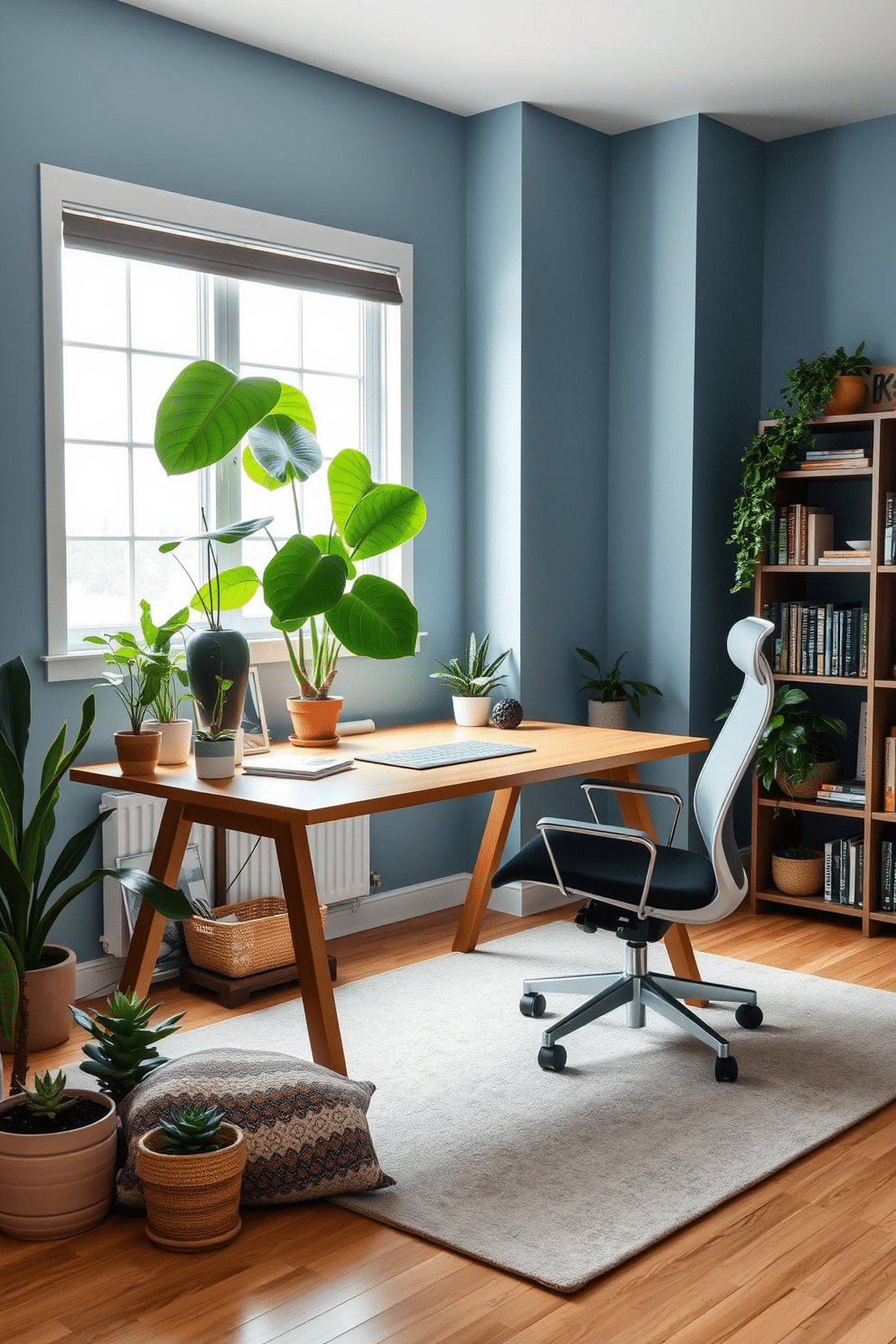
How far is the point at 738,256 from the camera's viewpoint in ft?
15.8

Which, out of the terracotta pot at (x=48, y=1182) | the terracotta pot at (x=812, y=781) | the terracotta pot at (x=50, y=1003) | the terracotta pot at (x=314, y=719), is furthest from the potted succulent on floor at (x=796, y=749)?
the terracotta pot at (x=48, y=1182)

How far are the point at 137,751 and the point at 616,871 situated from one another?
1180 mm

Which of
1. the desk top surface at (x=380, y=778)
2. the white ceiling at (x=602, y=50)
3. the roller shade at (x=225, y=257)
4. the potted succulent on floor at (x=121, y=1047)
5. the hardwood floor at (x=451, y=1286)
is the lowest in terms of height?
the hardwood floor at (x=451, y=1286)

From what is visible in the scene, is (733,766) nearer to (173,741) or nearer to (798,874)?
(173,741)

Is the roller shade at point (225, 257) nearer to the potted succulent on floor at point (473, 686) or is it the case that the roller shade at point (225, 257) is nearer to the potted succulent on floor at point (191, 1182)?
the potted succulent on floor at point (473, 686)

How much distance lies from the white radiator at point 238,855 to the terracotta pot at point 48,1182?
122cm

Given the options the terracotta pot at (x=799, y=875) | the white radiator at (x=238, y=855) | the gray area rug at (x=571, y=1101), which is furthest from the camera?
the terracotta pot at (x=799, y=875)

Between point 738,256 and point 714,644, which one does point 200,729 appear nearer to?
point 714,644

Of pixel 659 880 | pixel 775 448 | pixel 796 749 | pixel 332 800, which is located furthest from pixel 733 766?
pixel 775 448

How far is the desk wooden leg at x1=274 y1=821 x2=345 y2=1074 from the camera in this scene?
2.82 m

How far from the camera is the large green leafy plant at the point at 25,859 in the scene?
264 cm

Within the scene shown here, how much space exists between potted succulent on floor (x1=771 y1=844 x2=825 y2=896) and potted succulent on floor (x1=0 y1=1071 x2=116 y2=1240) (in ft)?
9.21

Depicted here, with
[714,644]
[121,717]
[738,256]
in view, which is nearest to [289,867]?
[121,717]

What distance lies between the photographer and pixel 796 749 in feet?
14.6
